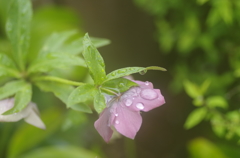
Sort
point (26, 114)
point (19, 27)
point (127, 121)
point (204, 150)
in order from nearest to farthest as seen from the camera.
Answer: point (127, 121) < point (26, 114) < point (19, 27) < point (204, 150)

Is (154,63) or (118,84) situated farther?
(154,63)

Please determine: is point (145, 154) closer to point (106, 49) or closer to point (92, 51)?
point (106, 49)

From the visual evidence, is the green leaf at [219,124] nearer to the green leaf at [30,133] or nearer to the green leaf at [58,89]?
the green leaf at [58,89]

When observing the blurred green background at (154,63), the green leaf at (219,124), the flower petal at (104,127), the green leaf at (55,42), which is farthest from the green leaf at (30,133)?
the flower petal at (104,127)

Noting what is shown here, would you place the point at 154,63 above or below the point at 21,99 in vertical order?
below

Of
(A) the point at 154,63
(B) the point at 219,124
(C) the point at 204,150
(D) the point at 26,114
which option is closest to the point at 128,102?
(D) the point at 26,114

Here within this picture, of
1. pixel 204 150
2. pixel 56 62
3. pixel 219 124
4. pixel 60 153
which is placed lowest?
pixel 60 153

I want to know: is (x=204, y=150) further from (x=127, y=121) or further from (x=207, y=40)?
(x=127, y=121)
